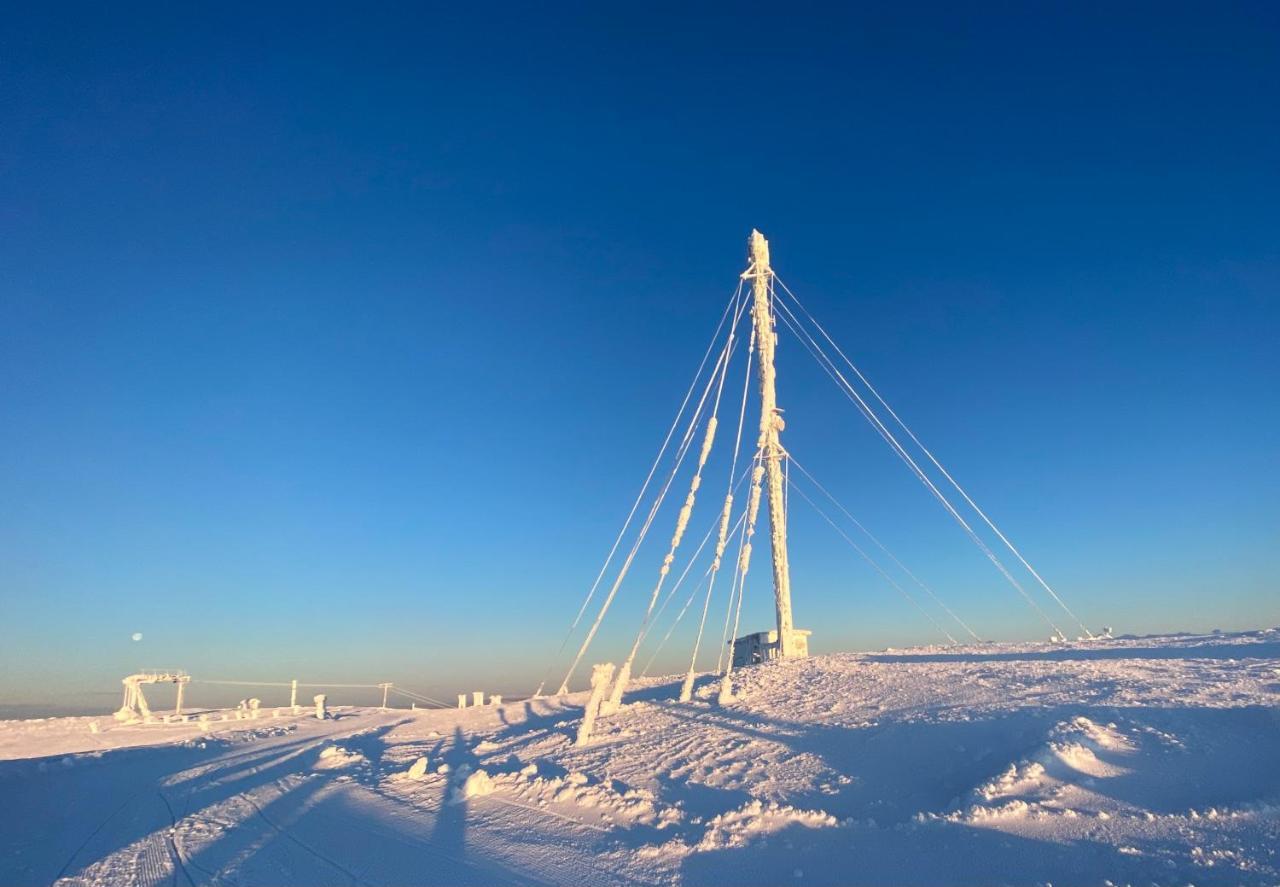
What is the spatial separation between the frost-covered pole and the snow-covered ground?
4748 millimetres

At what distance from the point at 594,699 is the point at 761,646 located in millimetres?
8938

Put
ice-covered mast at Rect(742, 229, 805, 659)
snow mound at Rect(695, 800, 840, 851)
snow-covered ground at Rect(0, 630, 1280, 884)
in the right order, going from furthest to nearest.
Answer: ice-covered mast at Rect(742, 229, 805, 659), snow mound at Rect(695, 800, 840, 851), snow-covered ground at Rect(0, 630, 1280, 884)

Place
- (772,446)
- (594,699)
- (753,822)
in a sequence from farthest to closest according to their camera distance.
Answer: (772,446), (594,699), (753,822)

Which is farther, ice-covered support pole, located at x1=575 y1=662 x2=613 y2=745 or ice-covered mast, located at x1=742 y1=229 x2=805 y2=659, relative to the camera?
ice-covered mast, located at x1=742 y1=229 x2=805 y2=659

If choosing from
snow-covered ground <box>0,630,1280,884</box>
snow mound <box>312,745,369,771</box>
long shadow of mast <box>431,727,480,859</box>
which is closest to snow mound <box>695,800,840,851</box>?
snow-covered ground <box>0,630,1280,884</box>

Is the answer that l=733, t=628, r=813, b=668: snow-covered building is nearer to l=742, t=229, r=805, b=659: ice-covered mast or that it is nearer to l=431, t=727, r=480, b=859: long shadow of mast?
l=742, t=229, r=805, b=659: ice-covered mast

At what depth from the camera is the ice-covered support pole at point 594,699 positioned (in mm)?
14284

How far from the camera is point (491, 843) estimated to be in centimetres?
919

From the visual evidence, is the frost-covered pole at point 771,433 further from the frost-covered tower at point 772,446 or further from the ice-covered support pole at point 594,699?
the ice-covered support pole at point 594,699

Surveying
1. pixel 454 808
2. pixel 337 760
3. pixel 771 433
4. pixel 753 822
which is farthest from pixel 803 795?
pixel 771 433

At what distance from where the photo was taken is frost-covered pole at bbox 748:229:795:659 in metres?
21.3

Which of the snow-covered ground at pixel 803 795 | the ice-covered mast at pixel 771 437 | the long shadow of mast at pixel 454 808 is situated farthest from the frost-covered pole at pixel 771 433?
the long shadow of mast at pixel 454 808

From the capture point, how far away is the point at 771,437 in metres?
22.4

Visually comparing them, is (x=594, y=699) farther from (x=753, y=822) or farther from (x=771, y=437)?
(x=771, y=437)
